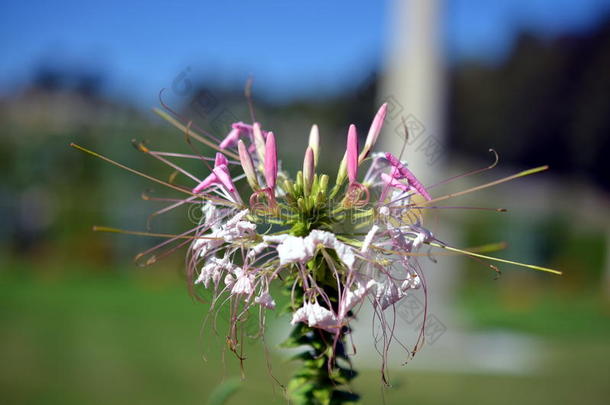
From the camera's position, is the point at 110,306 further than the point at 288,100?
No

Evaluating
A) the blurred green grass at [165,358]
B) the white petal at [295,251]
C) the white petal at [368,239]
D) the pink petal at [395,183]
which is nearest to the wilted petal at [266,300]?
the white petal at [295,251]

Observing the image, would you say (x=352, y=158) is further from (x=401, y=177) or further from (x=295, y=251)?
(x=295, y=251)

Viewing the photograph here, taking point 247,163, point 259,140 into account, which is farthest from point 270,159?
point 259,140

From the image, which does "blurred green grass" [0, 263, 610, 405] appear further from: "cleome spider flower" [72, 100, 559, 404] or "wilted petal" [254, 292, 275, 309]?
"wilted petal" [254, 292, 275, 309]

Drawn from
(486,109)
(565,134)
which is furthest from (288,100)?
(565,134)

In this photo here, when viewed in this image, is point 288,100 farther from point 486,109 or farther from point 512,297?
point 512,297

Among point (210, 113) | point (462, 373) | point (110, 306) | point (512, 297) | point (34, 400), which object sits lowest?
point (512, 297)

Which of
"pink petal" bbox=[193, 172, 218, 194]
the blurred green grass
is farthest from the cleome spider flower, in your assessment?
the blurred green grass
